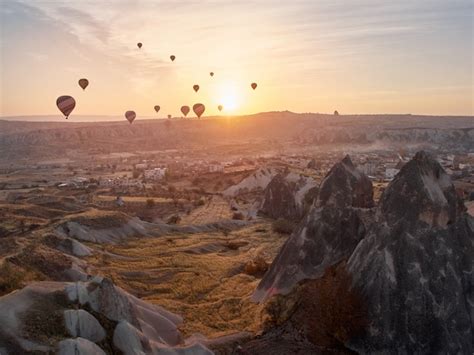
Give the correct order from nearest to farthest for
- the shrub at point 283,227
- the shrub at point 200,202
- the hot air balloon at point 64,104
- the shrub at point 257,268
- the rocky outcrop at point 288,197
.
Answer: the shrub at point 257,268, the shrub at point 283,227, the rocky outcrop at point 288,197, the hot air balloon at point 64,104, the shrub at point 200,202

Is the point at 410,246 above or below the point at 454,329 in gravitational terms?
above

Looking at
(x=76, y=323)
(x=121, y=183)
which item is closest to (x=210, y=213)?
(x=121, y=183)

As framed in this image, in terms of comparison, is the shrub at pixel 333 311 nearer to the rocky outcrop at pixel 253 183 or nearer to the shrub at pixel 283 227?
the shrub at pixel 283 227

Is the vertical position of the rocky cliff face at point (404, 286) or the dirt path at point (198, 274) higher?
the rocky cliff face at point (404, 286)

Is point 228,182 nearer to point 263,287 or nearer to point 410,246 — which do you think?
point 263,287

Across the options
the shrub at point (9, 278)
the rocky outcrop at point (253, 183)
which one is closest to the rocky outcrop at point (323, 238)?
the shrub at point (9, 278)

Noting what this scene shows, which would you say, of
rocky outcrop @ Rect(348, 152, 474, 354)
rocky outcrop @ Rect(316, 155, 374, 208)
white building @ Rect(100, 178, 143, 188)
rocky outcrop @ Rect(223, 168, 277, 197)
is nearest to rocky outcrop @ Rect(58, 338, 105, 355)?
rocky outcrop @ Rect(348, 152, 474, 354)

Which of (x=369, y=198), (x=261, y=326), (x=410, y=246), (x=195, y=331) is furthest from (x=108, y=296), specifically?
(x=369, y=198)
